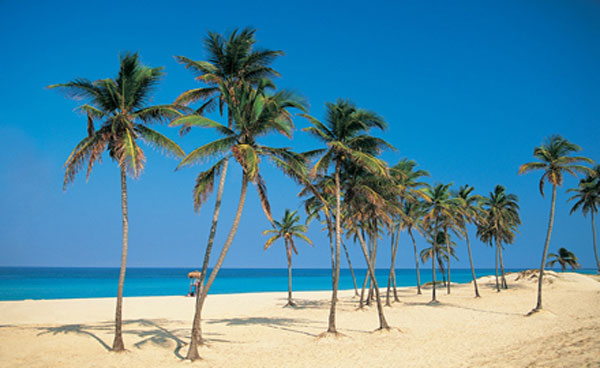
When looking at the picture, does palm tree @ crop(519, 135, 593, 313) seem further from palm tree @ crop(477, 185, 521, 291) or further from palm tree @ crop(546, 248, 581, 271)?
palm tree @ crop(546, 248, 581, 271)

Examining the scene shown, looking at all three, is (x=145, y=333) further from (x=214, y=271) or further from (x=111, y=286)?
(x=111, y=286)

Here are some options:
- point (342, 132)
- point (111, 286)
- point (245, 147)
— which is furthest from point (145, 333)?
point (111, 286)

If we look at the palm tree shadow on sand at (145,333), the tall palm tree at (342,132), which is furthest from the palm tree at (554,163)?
the palm tree shadow on sand at (145,333)

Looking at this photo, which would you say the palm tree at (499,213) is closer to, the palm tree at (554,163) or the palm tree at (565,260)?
the palm tree at (554,163)

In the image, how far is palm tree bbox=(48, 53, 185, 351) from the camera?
12.0 m

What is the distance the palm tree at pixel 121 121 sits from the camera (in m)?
12.0

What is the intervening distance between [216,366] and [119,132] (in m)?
8.33

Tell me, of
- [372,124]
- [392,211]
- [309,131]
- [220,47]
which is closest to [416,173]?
[392,211]

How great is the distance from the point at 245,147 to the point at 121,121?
176 inches

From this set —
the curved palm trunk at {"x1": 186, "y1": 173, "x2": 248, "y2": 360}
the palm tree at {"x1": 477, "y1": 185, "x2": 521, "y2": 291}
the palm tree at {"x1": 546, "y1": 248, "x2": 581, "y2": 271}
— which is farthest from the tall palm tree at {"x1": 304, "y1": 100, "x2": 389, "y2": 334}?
the palm tree at {"x1": 546, "y1": 248, "x2": 581, "y2": 271}

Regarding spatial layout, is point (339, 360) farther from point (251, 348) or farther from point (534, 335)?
point (534, 335)

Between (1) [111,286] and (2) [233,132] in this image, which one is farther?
(1) [111,286]

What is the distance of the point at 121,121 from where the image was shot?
12.3 meters

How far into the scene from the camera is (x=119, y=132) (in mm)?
12477
